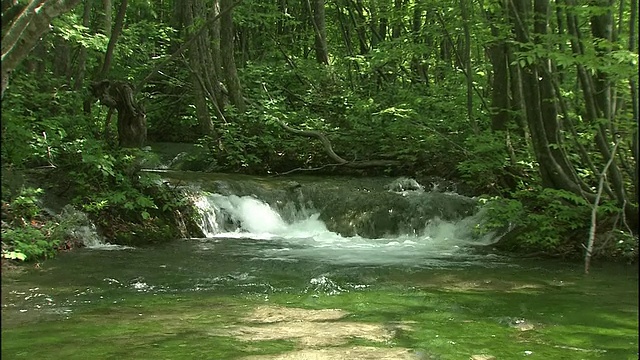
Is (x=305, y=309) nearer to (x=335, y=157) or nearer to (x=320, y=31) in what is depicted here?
(x=335, y=157)

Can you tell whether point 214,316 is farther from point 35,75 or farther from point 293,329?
point 35,75

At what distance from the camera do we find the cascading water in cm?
1046

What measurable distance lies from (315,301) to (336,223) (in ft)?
19.1

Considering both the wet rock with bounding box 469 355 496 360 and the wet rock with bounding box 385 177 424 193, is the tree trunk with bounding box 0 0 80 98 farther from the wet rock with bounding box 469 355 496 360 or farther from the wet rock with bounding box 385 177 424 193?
the wet rock with bounding box 385 177 424 193

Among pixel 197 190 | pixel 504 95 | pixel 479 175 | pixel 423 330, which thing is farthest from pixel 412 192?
pixel 423 330

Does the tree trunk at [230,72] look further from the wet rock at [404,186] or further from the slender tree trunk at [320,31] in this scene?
the wet rock at [404,186]

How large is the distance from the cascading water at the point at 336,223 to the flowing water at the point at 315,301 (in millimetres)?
56

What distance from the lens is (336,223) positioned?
11.8 metres

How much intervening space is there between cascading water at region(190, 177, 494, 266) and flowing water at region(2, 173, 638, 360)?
0.18ft

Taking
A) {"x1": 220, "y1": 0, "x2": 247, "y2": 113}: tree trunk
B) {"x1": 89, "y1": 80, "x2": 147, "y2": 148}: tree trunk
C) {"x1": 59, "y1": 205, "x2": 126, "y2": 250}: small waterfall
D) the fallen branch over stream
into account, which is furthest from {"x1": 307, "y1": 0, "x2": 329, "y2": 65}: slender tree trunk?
{"x1": 59, "y1": 205, "x2": 126, "y2": 250}: small waterfall

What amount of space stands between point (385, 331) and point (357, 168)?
384 inches

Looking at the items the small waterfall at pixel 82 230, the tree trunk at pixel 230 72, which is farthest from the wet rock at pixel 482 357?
the tree trunk at pixel 230 72

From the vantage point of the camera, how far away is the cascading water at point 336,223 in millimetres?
10461

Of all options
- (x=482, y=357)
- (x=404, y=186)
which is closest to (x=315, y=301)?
(x=482, y=357)
